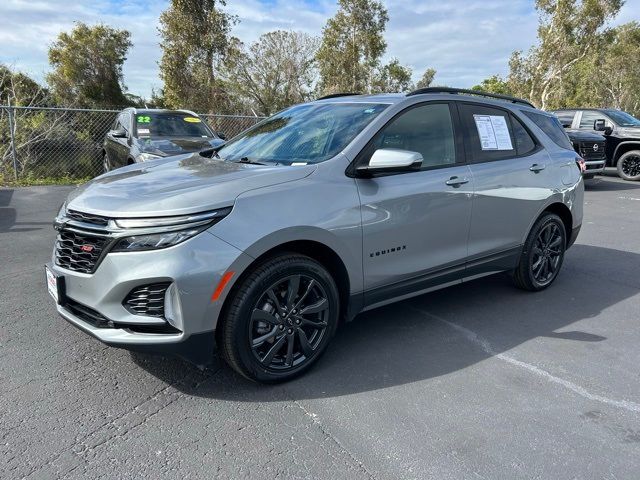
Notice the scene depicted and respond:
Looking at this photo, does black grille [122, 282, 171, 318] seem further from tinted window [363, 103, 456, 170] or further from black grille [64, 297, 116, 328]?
tinted window [363, 103, 456, 170]

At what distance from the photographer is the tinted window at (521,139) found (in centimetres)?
451

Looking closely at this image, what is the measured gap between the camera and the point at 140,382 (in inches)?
120

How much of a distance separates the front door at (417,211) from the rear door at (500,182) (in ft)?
0.52

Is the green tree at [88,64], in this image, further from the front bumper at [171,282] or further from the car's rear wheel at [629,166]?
the front bumper at [171,282]

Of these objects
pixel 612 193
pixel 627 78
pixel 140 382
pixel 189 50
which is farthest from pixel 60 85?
pixel 627 78

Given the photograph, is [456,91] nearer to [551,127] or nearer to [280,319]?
[551,127]

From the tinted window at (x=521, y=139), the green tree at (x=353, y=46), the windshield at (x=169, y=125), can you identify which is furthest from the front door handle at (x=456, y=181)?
the green tree at (x=353, y=46)

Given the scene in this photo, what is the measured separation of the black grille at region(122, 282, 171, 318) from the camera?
260 centimetres

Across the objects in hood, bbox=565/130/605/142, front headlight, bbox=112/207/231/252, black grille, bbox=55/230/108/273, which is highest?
hood, bbox=565/130/605/142

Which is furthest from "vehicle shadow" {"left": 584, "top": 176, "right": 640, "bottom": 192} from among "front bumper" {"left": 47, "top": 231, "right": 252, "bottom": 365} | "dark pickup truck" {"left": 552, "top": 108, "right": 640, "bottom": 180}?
"front bumper" {"left": 47, "top": 231, "right": 252, "bottom": 365}

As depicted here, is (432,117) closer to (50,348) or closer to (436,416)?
(436,416)

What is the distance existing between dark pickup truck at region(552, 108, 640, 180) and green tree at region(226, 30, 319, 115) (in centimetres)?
1835

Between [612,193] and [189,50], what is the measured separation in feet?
50.2

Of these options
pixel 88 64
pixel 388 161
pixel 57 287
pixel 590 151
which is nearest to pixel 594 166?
pixel 590 151
